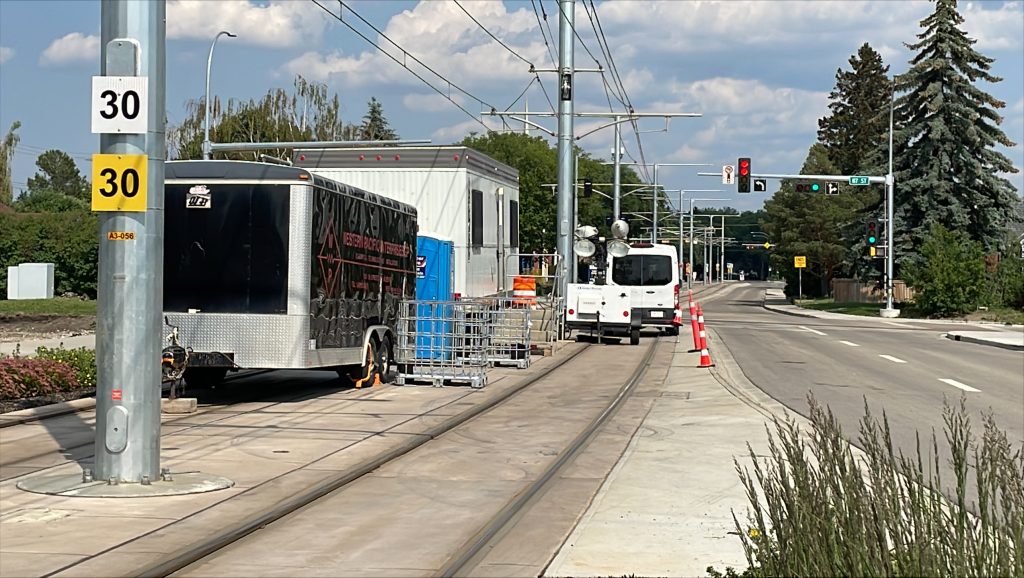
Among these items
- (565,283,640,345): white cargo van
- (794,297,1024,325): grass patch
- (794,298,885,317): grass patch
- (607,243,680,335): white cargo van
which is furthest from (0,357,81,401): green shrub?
(794,298,885,317): grass patch

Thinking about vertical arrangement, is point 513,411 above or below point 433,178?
below

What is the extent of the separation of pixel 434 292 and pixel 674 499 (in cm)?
1317

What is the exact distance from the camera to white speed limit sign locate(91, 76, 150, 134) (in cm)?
966

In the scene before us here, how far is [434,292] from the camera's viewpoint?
22.8 meters

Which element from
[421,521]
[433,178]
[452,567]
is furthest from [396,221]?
[452,567]

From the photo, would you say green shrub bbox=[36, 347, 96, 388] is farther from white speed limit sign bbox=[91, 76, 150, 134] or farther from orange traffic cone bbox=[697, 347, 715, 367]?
orange traffic cone bbox=[697, 347, 715, 367]

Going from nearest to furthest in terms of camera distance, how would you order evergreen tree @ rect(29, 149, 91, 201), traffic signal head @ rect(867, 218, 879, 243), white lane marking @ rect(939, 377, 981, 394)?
white lane marking @ rect(939, 377, 981, 394) → traffic signal head @ rect(867, 218, 879, 243) → evergreen tree @ rect(29, 149, 91, 201)

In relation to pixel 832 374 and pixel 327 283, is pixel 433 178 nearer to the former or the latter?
pixel 327 283

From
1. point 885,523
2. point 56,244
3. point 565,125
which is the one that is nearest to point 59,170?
point 56,244

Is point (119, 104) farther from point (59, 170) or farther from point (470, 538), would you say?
point (59, 170)

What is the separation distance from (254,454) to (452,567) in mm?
5035

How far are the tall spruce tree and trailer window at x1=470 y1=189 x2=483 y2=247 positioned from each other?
4249 centimetres

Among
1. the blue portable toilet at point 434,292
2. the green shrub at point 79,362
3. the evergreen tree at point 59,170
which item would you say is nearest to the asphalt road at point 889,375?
the blue portable toilet at point 434,292

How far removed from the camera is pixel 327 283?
17.0 metres
